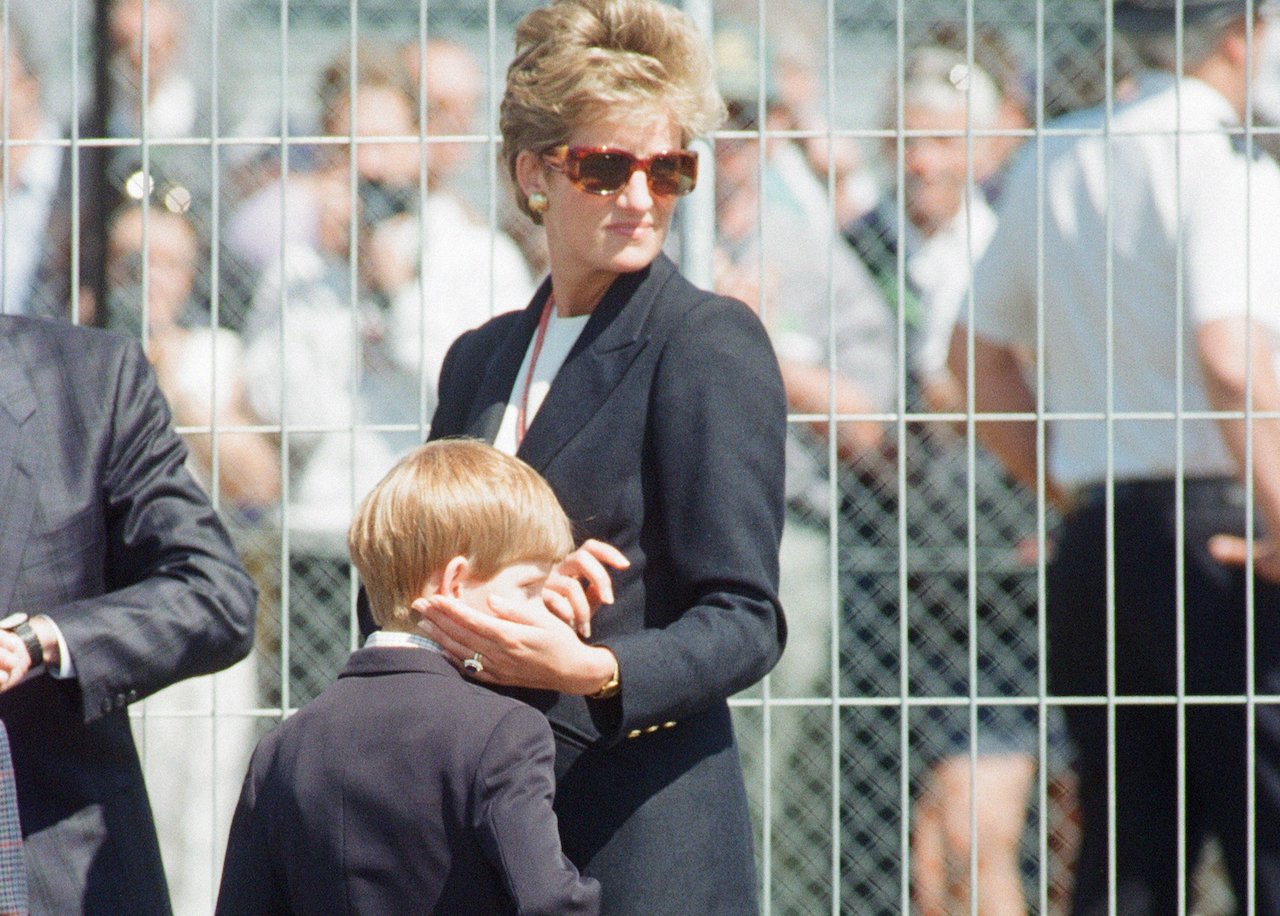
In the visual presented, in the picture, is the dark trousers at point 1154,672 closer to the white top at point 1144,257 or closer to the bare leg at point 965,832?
the white top at point 1144,257

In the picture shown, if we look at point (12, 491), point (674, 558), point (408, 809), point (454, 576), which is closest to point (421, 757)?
point (408, 809)

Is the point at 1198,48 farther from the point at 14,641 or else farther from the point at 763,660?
the point at 14,641

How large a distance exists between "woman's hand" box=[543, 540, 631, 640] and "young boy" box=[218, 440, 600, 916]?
0.02 m

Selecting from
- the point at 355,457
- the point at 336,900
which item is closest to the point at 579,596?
the point at 336,900

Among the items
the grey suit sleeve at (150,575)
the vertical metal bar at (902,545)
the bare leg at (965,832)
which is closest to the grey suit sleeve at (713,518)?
the grey suit sleeve at (150,575)

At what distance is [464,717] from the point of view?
188cm

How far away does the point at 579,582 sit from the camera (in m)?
2.03

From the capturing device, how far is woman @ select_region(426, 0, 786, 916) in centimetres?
197

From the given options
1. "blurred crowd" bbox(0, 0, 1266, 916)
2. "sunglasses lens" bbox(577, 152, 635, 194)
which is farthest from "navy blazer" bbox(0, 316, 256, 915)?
"blurred crowd" bbox(0, 0, 1266, 916)

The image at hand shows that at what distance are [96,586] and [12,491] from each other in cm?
16

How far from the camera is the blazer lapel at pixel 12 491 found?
218 centimetres

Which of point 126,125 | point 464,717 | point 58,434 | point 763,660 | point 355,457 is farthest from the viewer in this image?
point 126,125

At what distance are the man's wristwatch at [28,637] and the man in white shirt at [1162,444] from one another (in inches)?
71.7

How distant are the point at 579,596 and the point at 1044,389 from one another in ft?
5.21
